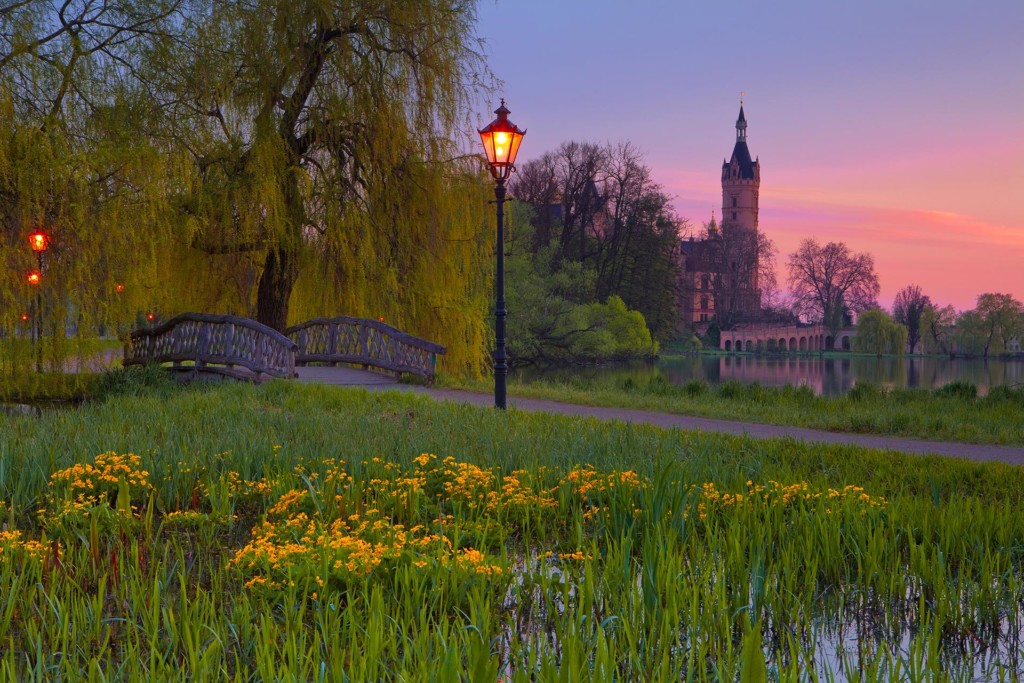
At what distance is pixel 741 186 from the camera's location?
482ft

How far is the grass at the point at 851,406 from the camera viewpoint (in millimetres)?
12477

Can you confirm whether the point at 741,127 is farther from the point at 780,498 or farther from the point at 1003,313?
the point at 780,498

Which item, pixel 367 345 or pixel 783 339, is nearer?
pixel 367 345

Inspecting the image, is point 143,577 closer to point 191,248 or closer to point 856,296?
point 191,248

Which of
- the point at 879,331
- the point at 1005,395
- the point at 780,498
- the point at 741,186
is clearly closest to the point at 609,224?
the point at 879,331

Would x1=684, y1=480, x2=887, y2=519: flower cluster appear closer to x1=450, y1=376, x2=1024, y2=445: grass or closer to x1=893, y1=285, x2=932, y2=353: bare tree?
x1=450, y1=376, x2=1024, y2=445: grass

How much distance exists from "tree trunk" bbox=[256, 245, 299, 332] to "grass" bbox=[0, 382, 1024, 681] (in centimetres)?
→ 1100

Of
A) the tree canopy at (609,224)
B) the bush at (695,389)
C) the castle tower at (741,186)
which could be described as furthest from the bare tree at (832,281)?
the bush at (695,389)

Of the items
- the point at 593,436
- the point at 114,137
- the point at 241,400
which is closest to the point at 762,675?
the point at 593,436

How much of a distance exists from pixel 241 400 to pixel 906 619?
34.4 feet

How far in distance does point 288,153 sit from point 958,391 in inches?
546

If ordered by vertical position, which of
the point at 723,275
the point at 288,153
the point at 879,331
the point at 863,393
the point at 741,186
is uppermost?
the point at 741,186

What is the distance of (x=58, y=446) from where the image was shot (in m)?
7.45

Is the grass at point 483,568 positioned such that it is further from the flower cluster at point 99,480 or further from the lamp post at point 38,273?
the lamp post at point 38,273
